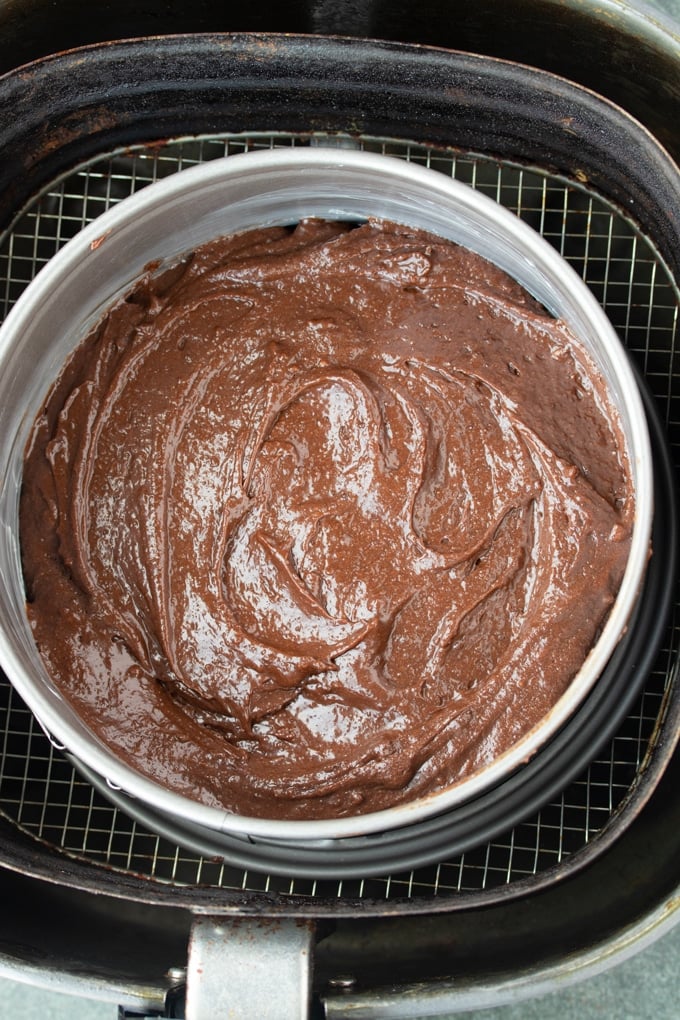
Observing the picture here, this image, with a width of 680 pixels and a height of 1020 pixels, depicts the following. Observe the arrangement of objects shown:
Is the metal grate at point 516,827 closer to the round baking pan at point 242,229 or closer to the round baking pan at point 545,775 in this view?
the round baking pan at point 545,775

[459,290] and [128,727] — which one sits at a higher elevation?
[459,290]

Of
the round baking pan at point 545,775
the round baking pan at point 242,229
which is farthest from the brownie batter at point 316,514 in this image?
the round baking pan at point 545,775

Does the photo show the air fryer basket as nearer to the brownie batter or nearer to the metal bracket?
the metal bracket

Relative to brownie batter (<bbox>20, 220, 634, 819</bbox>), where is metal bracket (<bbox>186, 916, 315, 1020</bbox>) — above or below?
below

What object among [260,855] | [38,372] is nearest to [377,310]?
[38,372]

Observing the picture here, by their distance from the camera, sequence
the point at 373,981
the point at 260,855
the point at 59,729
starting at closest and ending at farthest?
1. the point at 59,729
2. the point at 373,981
3. the point at 260,855

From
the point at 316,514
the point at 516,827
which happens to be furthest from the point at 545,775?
the point at 316,514

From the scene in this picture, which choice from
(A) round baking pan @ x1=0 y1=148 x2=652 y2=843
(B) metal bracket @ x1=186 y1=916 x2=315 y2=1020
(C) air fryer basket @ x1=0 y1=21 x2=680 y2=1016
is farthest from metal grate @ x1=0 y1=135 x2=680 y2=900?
(B) metal bracket @ x1=186 y1=916 x2=315 y2=1020

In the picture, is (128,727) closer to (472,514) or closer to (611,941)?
(472,514)
